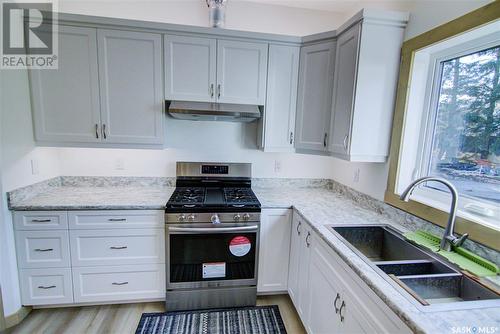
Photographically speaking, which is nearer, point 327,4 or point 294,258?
point 294,258

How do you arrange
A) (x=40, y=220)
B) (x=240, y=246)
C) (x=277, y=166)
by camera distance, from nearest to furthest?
(x=40, y=220) < (x=240, y=246) < (x=277, y=166)

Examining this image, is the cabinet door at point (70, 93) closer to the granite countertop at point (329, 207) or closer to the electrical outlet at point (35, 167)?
the electrical outlet at point (35, 167)

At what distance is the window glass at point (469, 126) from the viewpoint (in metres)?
1.28

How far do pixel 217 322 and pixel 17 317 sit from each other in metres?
1.48

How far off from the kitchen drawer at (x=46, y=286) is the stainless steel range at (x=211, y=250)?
0.77 m

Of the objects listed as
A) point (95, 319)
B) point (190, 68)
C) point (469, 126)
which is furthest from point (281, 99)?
point (95, 319)

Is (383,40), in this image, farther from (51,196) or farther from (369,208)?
(51,196)

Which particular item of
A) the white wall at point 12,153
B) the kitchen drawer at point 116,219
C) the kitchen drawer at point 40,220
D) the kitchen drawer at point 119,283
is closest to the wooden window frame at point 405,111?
the kitchen drawer at point 116,219

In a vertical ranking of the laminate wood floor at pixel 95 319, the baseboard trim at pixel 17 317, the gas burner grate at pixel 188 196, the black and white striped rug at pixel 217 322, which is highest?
the gas burner grate at pixel 188 196

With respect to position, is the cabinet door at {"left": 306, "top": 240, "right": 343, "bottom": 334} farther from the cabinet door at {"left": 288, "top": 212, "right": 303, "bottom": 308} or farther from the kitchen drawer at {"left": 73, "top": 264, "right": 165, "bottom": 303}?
the kitchen drawer at {"left": 73, "top": 264, "right": 165, "bottom": 303}

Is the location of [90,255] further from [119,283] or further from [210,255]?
[210,255]

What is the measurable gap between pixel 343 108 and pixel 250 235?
124 cm

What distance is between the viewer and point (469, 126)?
4.63ft

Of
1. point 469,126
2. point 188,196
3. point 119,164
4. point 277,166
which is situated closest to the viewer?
point 469,126
